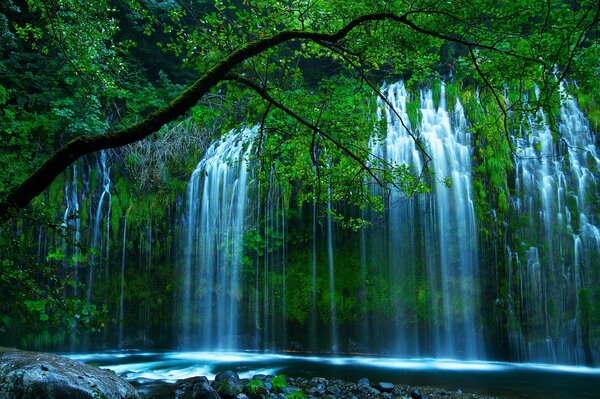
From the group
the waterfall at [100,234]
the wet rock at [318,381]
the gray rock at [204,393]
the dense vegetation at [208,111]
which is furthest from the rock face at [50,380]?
the waterfall at [100,234]

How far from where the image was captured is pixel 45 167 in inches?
115

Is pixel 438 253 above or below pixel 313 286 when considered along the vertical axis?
above

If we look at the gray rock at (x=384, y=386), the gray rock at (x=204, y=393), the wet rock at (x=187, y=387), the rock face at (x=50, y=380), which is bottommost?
Answer: the gray rock at (x=384, y=386)

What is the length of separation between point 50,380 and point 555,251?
9990 millimetres

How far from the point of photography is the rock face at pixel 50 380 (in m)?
3.95

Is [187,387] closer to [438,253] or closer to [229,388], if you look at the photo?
[229,388]

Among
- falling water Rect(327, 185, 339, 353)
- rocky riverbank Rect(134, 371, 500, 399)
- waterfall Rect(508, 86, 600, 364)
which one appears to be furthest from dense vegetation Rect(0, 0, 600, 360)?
rocky riverbank Rect(134, 371, 500, 399)

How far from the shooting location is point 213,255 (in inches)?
472

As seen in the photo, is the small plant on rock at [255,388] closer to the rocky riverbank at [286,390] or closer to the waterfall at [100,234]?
the rocky riverbank at [286,390]

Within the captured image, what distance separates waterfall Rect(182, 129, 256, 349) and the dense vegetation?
528mm

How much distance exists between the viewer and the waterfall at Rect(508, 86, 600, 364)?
945 centimetres

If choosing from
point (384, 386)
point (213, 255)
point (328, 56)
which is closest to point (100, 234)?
point (213, 255)

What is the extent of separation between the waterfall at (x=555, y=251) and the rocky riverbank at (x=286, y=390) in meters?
3.86

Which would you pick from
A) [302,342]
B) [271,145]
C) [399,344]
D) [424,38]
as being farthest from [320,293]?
[424,38]
